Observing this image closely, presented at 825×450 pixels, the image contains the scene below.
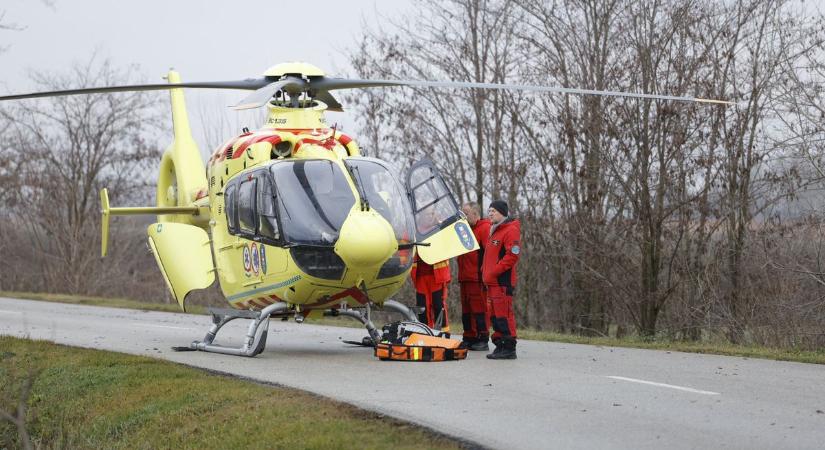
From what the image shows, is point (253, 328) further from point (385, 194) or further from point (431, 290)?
point (431, 290)

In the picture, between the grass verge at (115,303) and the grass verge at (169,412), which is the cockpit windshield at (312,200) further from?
the grass verge at (115,303)

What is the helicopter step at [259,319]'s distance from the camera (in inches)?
546

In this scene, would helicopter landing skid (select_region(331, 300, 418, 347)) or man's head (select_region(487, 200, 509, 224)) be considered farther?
helicopter landing skid (select_region(331, 300, 418, 347))

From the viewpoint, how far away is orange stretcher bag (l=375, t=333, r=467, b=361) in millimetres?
13164

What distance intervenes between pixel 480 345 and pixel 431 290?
1.08 m

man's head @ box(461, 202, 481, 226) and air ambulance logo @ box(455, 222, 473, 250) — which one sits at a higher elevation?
man's head @ box(461, 202, 481, 226)

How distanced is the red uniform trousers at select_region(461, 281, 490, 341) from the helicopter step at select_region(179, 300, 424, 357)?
0.82 metres

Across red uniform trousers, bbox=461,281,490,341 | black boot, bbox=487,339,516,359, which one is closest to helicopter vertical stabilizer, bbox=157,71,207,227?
red uniform trousers, bbox=461,281,490,341

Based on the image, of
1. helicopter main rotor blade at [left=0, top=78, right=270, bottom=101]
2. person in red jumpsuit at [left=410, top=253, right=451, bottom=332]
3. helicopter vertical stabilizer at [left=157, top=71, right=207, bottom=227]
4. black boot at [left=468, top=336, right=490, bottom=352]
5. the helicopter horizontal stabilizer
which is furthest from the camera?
helicopter vertical stabilizer at [left=157, top=71, right=207, bottom=227]

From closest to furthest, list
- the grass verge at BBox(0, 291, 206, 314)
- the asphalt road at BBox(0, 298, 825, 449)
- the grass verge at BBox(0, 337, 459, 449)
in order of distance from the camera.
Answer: the asphalt road at BBox(0, 298, 825, 449)
the grass verge at BBox(0, 337, 459, 449)
the grass verge at BBox(0, 291, 206, 314)

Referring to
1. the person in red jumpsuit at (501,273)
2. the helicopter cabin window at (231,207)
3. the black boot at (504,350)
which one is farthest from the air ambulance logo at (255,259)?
the black boot at (504,350)

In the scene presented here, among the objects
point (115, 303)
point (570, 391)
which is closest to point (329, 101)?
point (570, 391)

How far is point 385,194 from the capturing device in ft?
44.4

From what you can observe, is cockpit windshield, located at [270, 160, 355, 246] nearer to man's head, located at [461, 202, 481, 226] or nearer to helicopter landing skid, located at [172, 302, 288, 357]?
helicopter landing skid, located at [172, 302, 288, 357]
